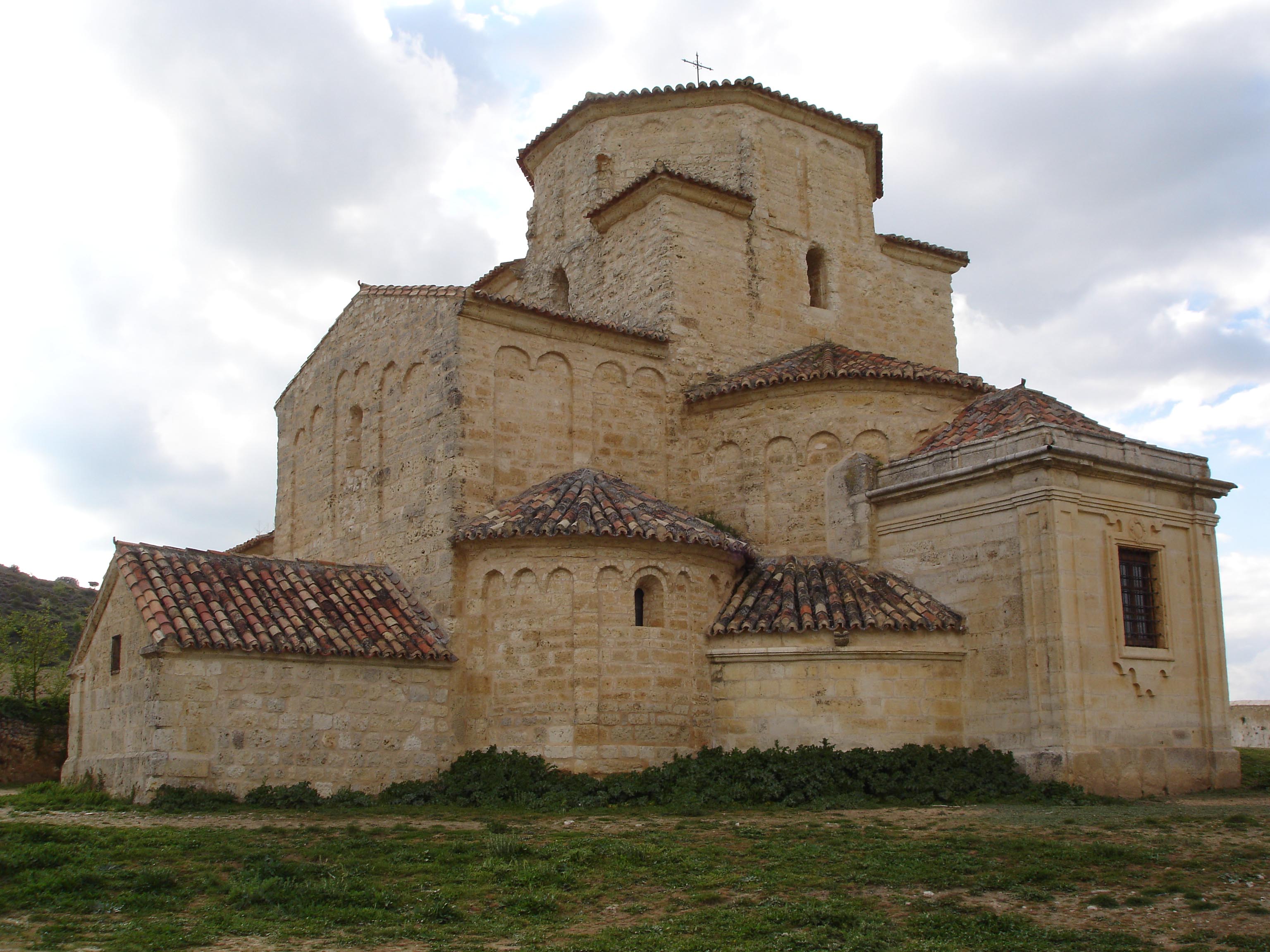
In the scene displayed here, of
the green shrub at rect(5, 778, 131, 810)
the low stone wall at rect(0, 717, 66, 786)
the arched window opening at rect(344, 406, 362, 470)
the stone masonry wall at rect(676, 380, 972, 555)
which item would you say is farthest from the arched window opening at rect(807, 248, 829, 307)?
the low stone wall at rect(0, 717, 66, 786)

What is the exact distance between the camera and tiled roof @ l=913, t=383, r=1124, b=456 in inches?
597

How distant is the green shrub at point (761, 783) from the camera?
1322 centimetres

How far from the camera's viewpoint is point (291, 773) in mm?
13641

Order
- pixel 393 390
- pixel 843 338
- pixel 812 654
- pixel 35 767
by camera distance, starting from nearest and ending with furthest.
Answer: pixel 812 654
pixel 393 390
pixel 35 767
pixel 843 338

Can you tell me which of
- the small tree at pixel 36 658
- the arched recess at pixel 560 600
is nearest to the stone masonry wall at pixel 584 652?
the arched recess at pixel 560 600

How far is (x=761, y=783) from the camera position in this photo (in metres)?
13.5

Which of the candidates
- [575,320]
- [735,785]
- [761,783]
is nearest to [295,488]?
[575,320]

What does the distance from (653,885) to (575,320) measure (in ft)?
35.3

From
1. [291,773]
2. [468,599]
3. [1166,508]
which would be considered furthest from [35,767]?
[1166,508]

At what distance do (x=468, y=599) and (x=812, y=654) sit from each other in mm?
4810

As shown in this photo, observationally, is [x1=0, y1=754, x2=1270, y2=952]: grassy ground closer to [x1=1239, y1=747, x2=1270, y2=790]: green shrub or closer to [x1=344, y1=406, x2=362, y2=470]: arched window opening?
[x1=1239, y1=747, x2=1270, y2=790]: green shrub

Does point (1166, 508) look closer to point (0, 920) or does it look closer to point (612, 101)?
point (612, 101)

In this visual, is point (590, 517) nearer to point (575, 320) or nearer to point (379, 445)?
point (575, 320)

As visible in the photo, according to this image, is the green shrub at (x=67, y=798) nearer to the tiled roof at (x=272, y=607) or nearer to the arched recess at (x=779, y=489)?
the tiled roof at (x=272, y=607)
